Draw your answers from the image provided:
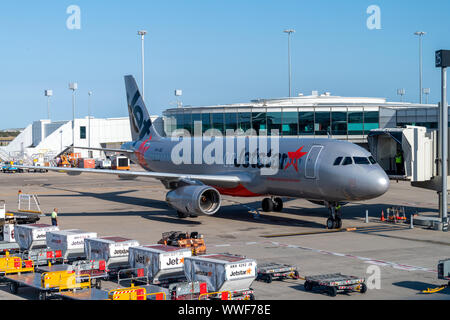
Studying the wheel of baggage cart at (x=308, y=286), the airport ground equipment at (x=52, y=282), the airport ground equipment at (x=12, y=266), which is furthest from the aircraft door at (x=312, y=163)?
the airport ground equipment at (x=12, y=266)

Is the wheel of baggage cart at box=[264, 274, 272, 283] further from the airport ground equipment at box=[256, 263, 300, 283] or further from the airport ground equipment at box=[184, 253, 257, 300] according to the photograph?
the airport ground equipment at box=[184, 253, 257, 300]

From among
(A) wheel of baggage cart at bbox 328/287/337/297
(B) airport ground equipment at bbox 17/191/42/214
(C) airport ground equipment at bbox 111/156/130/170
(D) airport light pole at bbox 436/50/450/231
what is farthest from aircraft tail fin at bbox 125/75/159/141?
(C) airport ground equipment at bbox 111/156/130/170

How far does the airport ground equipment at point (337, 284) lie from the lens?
62.2 feet

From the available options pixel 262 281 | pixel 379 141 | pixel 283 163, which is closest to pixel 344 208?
pixel 379 141

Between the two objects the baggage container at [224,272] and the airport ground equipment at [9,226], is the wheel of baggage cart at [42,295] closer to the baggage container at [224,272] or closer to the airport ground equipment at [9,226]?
the baggage container at [224,272]

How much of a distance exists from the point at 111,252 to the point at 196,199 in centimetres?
1256

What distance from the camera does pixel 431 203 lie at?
4547 centimetres

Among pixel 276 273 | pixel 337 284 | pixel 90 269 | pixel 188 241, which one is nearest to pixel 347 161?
pixel 188 241

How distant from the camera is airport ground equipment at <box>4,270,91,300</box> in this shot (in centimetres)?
1842

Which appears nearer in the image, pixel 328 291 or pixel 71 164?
pixel 328 291

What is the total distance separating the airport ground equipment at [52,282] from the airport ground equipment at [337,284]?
7280 millimetres

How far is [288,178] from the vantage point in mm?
33938
